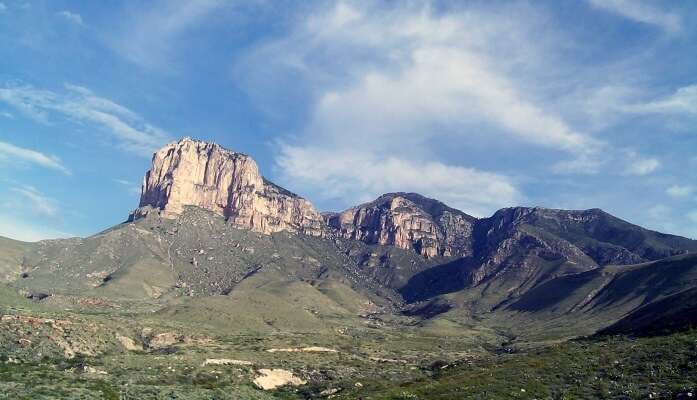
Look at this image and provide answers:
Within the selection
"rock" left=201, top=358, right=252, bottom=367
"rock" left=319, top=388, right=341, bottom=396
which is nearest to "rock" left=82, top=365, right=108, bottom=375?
"rock" left=201, top=358, right=252, bottom=367

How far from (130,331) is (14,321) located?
26734 millimetres

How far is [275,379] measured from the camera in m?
81.5

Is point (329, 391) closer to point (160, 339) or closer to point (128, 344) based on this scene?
point (128, 344)

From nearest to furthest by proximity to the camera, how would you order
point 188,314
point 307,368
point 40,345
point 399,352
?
point 40,345
point 307,368
point 399,352
point 188,314

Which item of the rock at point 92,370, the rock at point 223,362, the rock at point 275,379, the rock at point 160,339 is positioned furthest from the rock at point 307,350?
the rock at point 92,370

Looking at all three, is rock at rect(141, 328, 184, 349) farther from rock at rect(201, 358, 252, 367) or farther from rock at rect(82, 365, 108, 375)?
rock at rect(82, 365, 108, 375)

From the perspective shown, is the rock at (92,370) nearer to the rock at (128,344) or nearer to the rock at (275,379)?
the rock at (275,379)

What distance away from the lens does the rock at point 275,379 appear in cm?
7912

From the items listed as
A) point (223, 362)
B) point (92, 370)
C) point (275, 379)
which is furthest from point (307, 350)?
point (92, 370)

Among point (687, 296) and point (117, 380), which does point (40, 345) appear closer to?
point (117, 380)

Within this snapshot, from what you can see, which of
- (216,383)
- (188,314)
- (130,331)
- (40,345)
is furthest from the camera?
(188,314)

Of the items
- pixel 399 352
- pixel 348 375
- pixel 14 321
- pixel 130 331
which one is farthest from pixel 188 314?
pixel 348 375

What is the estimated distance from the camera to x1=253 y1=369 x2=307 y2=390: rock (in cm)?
7912

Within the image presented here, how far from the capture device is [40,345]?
80.4 m
